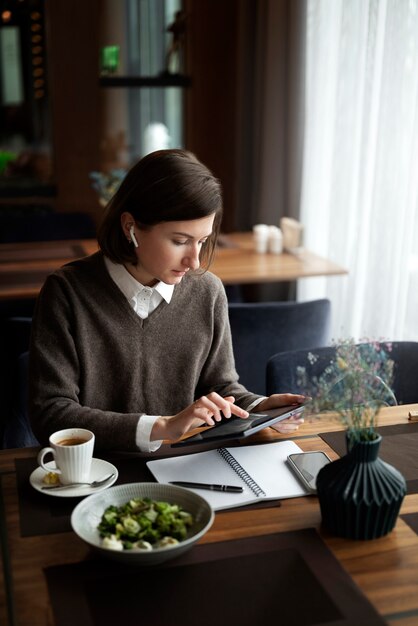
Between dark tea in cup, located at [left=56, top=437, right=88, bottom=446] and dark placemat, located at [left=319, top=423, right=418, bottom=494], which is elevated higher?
dark tea in cup, located at [left=56, top=437, right=88, bottom=446]

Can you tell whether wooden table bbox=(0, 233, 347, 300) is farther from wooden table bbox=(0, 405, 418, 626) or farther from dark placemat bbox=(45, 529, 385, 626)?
dark placemat bbox=(45, 529, 385, 626)

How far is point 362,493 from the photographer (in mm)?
1278

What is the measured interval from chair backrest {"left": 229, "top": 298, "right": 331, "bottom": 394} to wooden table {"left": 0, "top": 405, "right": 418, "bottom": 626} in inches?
47.5

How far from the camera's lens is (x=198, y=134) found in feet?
15.4

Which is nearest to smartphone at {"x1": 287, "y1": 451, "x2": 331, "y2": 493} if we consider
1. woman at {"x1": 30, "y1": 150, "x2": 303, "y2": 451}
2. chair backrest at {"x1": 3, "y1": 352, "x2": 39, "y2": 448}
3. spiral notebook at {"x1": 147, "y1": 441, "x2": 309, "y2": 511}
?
spiral notebook at {"x1": 147, "y1": 441, "x2": 309, "y2": 511}

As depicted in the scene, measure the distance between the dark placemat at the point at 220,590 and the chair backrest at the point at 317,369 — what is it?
2.79 feet

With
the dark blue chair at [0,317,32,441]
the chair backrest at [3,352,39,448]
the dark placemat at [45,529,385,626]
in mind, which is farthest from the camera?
the dark blue chair at [0,317,32,441]

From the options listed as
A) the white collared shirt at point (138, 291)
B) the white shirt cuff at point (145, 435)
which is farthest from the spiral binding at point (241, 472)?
the white collared shirt at point (138, 291)

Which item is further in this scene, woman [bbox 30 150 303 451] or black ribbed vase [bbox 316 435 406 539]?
woman [bbox 30 150 303 451]

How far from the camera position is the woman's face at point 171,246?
170cm

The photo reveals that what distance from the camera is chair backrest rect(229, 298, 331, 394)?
2.60 metres

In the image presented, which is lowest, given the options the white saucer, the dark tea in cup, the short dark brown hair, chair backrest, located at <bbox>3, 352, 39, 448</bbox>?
chair backrest, located at <bbox>3, 352, 39, 448</bbox>

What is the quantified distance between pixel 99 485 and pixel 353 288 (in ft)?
7.41

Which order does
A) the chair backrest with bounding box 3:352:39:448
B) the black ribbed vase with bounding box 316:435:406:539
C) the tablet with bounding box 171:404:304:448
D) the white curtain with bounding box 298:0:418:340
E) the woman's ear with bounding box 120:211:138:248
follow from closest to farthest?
the black ribbed vase with bounding box 316:435:406:539 < the tablet with bounding box 171:404:304:448 < the woman's ear with bounding box 120:211:138:248 < the chair backrest with bounding box 3:352:39:448 < the white curtain with bounding box 298:0:418:340
